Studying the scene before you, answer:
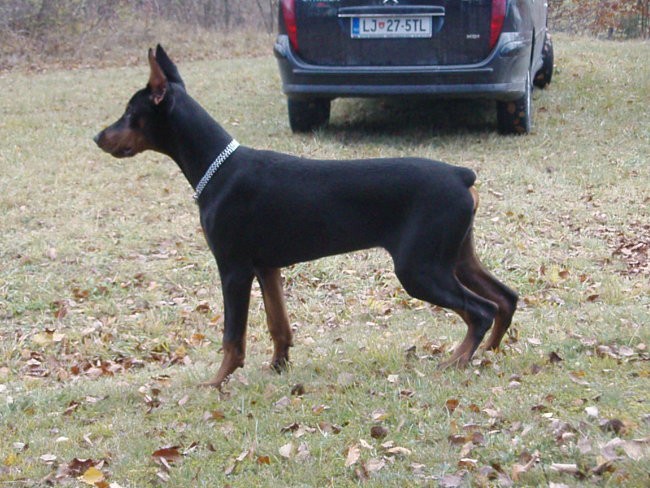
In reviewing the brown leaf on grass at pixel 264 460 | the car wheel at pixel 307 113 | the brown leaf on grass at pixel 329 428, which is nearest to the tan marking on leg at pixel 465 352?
the brown leaf on grass at pixel 329 428

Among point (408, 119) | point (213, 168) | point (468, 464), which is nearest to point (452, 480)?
point (468, 464)

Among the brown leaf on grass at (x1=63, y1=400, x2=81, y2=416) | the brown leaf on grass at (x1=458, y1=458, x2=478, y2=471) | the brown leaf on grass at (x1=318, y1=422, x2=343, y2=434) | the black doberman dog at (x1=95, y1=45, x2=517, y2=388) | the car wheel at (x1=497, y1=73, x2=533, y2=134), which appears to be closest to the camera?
the brown leaf on grass at (x1=458, y1=458, x2=478, y2=471)

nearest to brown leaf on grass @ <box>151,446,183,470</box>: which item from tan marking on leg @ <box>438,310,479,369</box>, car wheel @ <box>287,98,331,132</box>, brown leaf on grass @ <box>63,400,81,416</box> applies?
brown leaf on grass @ <box>63,400,81,416</box>

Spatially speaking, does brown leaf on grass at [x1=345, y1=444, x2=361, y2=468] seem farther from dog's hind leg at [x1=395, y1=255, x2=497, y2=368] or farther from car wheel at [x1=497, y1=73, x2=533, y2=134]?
car wheel at [x1=497, y1=73, x2=533, y2=134]

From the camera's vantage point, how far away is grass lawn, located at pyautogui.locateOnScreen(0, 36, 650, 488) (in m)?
3.99

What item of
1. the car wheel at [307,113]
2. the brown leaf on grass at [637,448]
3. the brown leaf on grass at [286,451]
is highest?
the brown leaf on grass at [637,448]

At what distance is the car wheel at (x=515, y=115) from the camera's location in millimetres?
10406

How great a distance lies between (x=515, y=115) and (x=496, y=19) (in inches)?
53.1

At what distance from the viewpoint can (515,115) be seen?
34.5 feet

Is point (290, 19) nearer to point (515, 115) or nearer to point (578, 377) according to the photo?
point (515, 115)

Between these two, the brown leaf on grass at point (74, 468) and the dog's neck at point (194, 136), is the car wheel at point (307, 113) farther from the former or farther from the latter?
the brown leaf on grass at point (74, 468)

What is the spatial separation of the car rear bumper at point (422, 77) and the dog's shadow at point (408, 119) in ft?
2.42

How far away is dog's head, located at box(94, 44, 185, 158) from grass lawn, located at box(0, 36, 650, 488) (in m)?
1.33

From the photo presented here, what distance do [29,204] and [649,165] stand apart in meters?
6.09
